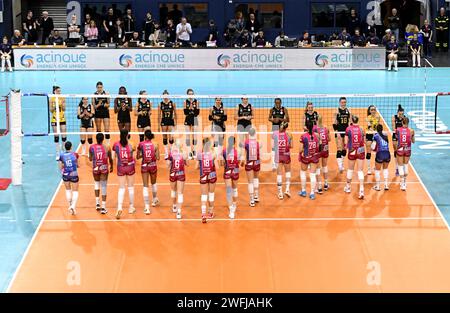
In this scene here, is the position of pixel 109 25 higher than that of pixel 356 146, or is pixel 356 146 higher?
pixel 109 25

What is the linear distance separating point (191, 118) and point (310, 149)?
16.3 feet

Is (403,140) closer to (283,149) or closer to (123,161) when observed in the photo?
(283,149)

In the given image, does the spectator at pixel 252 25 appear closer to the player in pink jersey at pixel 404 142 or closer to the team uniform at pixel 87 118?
the team uniform at pixel 87 118

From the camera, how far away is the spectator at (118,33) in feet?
131

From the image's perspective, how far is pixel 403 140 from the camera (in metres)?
18.9

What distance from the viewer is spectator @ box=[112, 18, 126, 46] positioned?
131ft

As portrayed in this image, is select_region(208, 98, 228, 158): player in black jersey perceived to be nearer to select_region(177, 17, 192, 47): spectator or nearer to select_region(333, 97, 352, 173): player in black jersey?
select_region(333, 97, 352, 173): player in black jersey

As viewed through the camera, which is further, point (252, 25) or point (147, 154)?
point (252, 25)

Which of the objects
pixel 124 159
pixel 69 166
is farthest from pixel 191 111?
pixel 69 166

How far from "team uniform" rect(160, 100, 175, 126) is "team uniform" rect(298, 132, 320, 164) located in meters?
5.00

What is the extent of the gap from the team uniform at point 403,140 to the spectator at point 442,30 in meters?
26.0

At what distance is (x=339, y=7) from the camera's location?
44.0 meters
